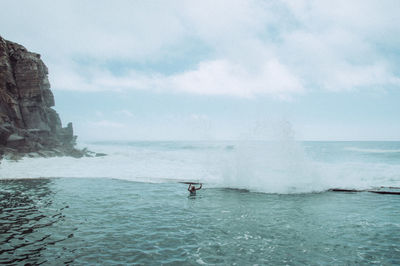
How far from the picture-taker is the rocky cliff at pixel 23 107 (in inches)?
1420

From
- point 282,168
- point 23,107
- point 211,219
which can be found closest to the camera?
point 211,219

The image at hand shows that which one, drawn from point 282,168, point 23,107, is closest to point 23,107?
point 23,107

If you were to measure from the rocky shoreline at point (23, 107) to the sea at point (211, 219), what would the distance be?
37.8ft

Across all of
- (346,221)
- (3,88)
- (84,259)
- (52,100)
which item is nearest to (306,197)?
(346,221)

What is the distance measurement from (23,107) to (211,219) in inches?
1641

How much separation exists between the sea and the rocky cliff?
11.6 metres

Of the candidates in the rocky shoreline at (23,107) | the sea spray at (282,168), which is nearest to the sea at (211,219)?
the sea spray at (282,168)

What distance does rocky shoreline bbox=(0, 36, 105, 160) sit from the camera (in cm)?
3600

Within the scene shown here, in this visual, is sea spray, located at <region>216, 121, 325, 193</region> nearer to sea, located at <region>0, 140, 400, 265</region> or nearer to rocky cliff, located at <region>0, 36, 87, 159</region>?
sea, located at <region>0, 140, 400, 265</region>

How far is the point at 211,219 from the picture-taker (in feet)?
44.7

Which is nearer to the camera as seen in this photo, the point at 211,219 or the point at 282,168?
the point at 211,219

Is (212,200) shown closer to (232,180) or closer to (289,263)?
(232,180)

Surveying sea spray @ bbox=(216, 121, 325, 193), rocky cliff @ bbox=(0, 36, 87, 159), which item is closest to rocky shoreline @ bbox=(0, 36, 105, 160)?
rocky cliff @ bbox=(0, 36, 87, 159)

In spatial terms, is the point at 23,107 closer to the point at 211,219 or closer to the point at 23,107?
the point at 23,107
